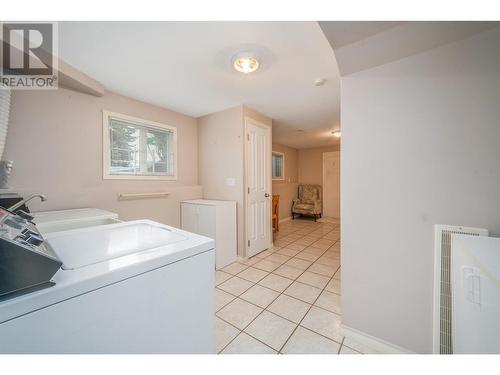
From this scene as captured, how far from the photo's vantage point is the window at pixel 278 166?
18.2 ft

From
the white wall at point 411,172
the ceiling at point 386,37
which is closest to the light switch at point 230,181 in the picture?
the white wall at point 411,172

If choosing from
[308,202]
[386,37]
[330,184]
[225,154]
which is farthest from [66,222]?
[330,184]

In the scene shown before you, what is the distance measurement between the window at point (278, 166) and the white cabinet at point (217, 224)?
2.91 m

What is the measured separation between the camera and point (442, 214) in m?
1.15

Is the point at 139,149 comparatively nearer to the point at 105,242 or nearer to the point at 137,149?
the point at 137,149

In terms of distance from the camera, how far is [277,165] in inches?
224

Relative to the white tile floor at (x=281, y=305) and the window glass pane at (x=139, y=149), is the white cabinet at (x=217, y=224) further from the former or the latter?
the window glass pane at (x=139, y=149)

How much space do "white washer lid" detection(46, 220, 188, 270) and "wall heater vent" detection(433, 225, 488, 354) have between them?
1.42 m

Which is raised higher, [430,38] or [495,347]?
[430,38]

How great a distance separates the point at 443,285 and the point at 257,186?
2.36m
